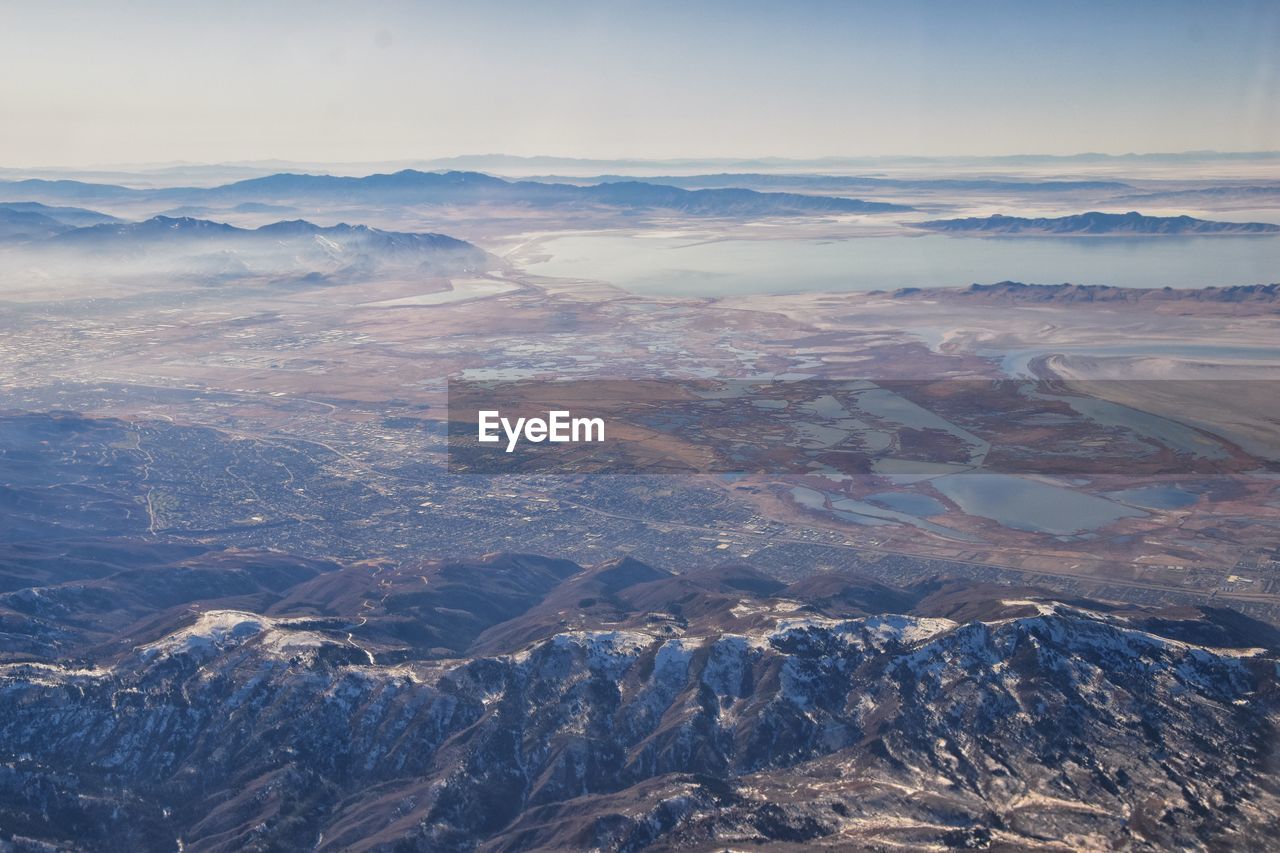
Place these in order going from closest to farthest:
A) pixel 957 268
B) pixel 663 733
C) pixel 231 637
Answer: pixel 663 733 → pixel 231 637 → pixel 957 268

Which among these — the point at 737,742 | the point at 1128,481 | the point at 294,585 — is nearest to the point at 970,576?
the point at 1128,481

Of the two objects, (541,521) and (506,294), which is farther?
(506,294)

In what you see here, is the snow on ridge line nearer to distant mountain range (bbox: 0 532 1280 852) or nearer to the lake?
distant mountain range (bbox: 0 532 1280 852)

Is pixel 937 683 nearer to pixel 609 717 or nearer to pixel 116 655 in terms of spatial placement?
pixel 609 717

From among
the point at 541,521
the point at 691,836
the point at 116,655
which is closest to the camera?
the point at 691,836

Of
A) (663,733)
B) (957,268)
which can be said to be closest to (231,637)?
(663,733)

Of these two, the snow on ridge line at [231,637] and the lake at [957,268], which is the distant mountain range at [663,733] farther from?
the lake at [957,268]

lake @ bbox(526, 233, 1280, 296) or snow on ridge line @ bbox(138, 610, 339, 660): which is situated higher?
lake @ bbox(526, 233, 1280, 296)

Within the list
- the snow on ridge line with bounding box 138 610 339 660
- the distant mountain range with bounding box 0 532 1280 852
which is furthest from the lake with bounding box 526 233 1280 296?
the distant mountain range with bounding box 0 532 1280 852

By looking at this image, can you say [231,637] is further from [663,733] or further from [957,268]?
[957,268]
